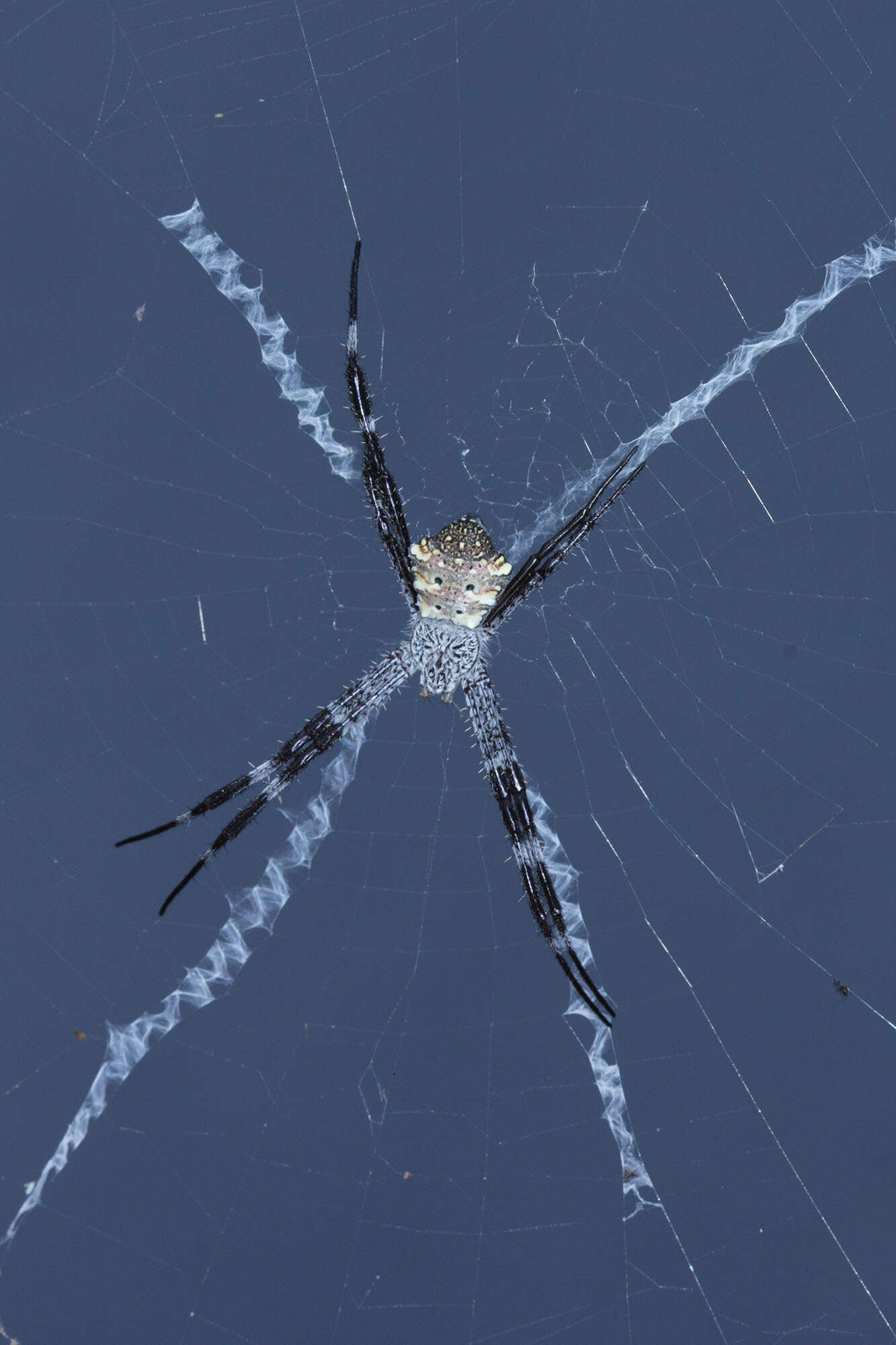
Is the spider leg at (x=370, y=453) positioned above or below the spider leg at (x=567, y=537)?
above

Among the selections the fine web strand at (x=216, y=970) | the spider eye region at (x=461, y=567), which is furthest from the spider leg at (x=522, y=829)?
the fine web strand at (x=216, y=970)

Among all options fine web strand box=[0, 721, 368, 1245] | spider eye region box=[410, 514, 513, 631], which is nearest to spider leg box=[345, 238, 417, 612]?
spider eye region box=[410, 514, 513, 631]

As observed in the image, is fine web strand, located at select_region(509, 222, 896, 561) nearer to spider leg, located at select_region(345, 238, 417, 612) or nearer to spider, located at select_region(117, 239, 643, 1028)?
spider, located at select_region(117, 239, 643, 1028)

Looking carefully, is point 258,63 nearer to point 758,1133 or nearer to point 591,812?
point 591,812

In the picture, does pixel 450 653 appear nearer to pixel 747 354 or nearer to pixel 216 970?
pixel 747 354

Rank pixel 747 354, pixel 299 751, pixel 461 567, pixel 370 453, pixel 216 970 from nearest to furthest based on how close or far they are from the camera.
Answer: pixel 370 453, pixel 461 567, pixel 299 751, pixel 747 354, pixel 216 970

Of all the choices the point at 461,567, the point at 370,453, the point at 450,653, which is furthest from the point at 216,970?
the point at 370,453

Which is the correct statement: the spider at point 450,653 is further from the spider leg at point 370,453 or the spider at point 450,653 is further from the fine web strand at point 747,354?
the fine web strand at point 747,354
